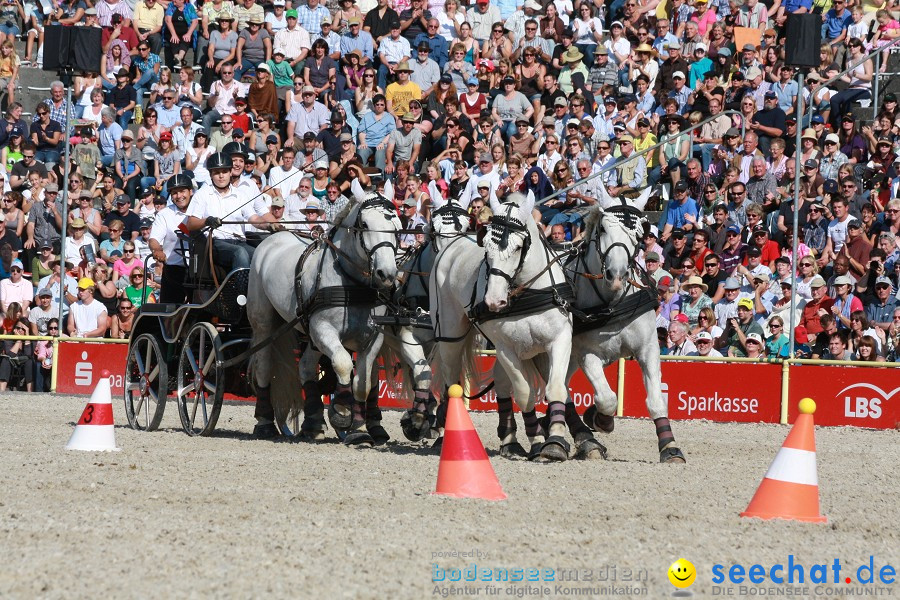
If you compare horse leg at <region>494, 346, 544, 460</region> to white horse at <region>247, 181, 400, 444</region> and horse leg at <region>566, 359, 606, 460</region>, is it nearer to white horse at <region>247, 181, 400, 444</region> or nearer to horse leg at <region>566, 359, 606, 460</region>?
horse leg at <region>566, 359, 606, 460</region>

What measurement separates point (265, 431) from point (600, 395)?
11.2ft

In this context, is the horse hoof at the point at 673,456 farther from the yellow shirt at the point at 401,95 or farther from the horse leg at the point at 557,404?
the yellow shirt at the point at 401,95

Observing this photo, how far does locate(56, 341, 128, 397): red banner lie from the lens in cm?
1786

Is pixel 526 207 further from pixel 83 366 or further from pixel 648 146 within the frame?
pixel 83 366

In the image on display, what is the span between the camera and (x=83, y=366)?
18.0m

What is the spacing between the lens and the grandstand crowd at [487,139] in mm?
16375

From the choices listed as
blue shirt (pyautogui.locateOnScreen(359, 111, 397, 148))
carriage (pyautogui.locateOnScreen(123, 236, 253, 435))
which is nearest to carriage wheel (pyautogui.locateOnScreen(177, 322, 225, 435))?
carriage (pyautogui.locateOnScreen(123, 236, 253, 435))

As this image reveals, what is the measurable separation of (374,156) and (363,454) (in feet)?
33.5

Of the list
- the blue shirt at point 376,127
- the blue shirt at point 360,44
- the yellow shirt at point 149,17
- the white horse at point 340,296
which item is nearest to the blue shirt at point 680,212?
the blue shirt at point 376,127

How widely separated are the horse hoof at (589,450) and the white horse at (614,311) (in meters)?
0.09

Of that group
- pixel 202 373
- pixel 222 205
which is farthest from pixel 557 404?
pixel 222 205

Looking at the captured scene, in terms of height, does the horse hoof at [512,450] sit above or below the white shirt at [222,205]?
below

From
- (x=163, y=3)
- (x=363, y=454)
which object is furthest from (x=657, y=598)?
(x=163, y=3)

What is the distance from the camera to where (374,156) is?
804 inches
